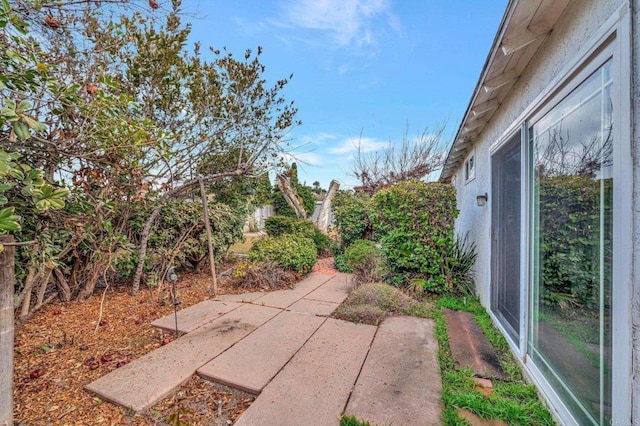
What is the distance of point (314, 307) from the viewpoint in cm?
455

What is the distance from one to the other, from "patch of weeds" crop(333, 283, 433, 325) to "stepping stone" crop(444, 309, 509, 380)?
0.46 metres

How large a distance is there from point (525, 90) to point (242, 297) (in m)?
5.16

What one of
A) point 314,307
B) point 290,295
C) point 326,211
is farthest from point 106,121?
point 326,211

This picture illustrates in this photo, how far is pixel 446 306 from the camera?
4.64 metres

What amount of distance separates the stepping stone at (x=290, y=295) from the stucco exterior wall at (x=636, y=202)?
13.0 feet

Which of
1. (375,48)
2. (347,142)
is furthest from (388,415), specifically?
(347,142)

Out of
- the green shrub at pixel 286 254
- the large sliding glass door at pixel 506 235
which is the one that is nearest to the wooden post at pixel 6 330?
the green shrub at pixel 286 254

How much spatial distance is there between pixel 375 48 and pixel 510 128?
6200mm

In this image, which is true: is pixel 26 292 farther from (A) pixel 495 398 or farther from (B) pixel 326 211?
(B) pixel 326 211

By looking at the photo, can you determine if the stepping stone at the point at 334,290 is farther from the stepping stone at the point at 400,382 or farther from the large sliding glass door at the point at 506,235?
the large sliding glass door at the point at 506,235

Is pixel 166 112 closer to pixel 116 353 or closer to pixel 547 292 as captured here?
pixel 116 353

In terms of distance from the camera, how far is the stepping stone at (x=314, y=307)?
432 centimetres

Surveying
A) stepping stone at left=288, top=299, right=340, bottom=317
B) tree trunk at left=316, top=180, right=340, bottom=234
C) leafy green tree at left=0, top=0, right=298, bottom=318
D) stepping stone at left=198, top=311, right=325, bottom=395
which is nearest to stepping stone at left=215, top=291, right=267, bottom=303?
stepping stone at left=288, top=299, right=340, bottom=317

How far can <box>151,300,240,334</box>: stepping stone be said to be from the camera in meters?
3.69
